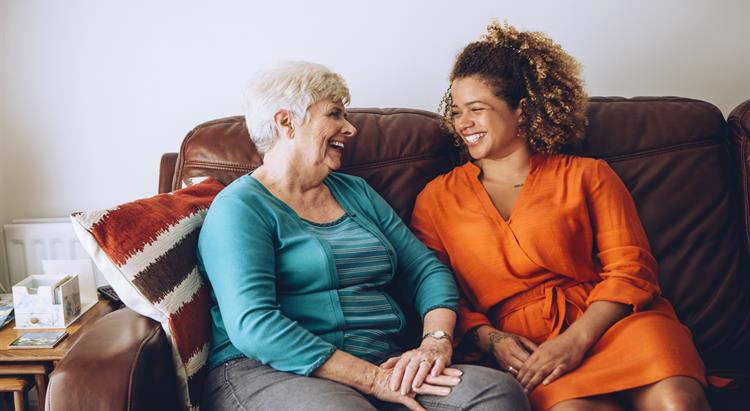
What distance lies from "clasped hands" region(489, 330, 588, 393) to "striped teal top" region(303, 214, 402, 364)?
245 mm

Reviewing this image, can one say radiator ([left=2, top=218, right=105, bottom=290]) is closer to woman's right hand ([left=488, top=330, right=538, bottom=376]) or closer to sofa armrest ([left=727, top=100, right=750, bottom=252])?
woman's right hand ([left=488, top=330, right=538, bottom=376])

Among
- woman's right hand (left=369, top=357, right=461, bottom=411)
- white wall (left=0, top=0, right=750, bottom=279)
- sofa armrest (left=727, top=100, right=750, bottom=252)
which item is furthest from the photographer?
white wall (left=0, top=0, right=750, bottom=279)

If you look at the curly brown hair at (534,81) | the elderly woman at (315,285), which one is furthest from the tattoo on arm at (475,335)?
the curly brown hair at (534,81)

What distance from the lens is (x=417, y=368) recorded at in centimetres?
122

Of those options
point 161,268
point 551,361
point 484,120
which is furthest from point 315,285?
point 484,120

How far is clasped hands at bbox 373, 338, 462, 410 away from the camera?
3.90 feet

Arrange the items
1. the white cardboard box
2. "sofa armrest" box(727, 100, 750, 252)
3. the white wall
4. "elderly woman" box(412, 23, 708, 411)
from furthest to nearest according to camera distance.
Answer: the white wall
"sofa armrest" box(727, 100, 750, 252)
the white cardboard box
"elderly woman" box(412, 23, 708, 411)

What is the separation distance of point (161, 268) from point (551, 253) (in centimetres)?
90

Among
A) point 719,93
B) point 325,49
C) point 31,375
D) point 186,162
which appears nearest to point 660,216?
point 719,93

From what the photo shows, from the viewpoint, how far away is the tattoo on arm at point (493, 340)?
4.81 ft

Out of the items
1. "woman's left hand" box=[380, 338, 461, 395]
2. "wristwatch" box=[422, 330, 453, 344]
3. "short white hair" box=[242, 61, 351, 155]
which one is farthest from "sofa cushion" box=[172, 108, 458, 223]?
"woman's left hand" box=[380, 338, 461, 395]

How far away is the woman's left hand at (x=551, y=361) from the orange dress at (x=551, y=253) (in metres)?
0.04

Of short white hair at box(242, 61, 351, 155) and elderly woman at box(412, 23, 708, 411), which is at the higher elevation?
short white hair at box(242, 61, 351, 155)

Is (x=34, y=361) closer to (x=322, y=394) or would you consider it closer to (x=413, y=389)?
(x=322, y=394)
